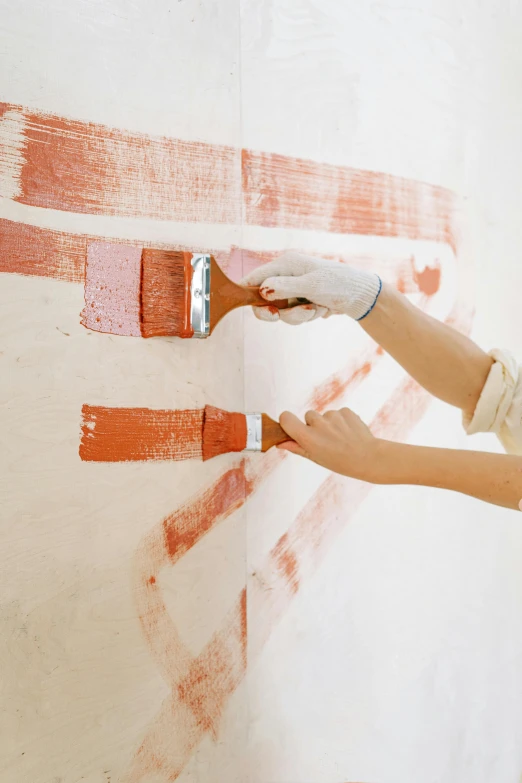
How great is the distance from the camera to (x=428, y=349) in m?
1.31

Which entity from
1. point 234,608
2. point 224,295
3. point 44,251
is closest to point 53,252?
point 44,251

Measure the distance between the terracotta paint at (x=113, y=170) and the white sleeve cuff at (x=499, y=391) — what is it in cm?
63

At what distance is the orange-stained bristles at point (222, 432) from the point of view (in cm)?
125

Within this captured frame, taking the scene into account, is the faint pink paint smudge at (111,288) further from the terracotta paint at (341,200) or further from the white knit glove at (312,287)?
the terracotta paint at (341,200)

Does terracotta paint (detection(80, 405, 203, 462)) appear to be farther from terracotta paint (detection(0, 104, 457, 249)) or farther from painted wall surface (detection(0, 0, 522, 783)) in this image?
terracotta paint (detection(0, 104, 457, 249))

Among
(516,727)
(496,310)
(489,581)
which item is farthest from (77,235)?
(516,727)

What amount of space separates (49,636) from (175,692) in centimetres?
29

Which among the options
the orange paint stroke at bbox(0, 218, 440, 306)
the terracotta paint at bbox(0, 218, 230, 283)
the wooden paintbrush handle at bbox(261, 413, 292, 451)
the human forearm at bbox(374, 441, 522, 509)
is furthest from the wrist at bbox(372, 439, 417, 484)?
the terracotta paint at bbox(0, 218, 230, 283)

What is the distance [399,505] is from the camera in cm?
157

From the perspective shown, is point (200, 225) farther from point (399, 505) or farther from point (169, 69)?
point (399, 505)

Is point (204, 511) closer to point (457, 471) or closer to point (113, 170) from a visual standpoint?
point (457, 471)

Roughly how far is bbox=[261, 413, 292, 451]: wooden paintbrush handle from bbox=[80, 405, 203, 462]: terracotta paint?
0.43 ft

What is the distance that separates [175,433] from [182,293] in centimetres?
28

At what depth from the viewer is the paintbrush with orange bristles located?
1183 mm
